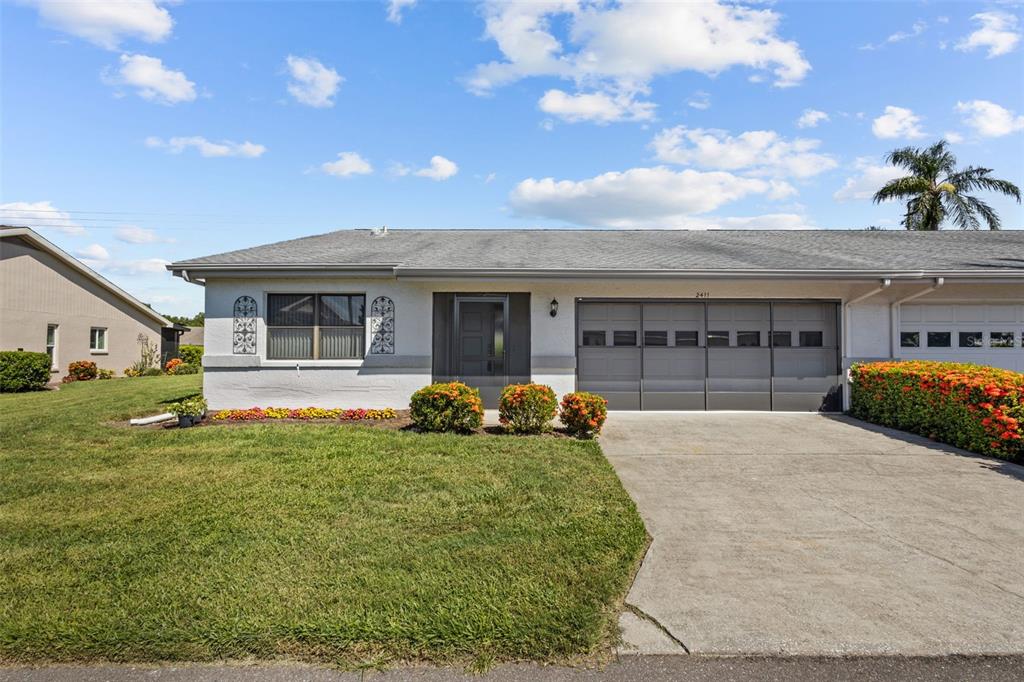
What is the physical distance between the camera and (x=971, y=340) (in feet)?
37.0

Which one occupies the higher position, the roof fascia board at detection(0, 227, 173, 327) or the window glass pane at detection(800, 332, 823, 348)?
the roof fascia board at detection(0, 227, 173, 327)

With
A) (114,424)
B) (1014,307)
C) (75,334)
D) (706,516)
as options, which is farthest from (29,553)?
(75,334)

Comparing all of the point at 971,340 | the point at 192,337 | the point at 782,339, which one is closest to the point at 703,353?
the point at 782,339

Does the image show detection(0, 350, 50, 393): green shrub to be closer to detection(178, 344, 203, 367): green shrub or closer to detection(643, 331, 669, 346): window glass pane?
detection(178, 344, 203, 367): green shrub

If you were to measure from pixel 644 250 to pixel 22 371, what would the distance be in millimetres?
21023

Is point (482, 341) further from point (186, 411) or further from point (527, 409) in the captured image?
point (186, 411)

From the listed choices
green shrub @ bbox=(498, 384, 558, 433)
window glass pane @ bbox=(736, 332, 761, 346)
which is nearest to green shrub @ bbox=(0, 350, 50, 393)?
green shrub @ bbox=(498, 384, 558, 433)

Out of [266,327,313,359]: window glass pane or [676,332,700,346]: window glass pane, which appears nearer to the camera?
[266,327,313,359]: window glass pane

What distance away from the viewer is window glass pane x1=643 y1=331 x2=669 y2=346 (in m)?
11.5

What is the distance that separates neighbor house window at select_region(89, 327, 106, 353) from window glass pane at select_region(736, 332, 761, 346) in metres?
26.0

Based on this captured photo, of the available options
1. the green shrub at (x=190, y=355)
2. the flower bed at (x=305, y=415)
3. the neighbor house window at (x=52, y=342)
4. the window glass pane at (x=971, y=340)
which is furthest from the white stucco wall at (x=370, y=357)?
the green shrub at (x=190, y=355)

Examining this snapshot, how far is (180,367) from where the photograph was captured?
24797 millimetres

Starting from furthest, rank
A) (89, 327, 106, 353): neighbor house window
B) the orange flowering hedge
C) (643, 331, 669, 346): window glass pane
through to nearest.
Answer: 1. (89, 327, 106, 353): neighbor house window
2. (643, 331, 669, 346): window glass pane
3. the orange flowering hedge

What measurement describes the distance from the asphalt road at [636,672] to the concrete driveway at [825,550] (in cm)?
10
